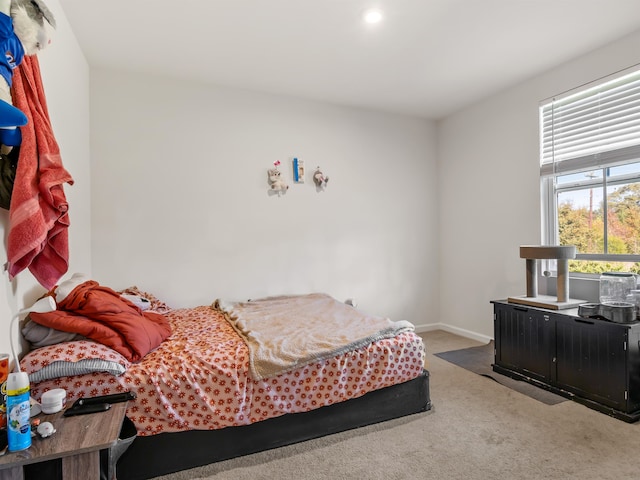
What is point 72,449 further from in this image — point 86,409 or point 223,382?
point 223,382

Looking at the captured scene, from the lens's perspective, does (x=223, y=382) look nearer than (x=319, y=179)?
Yes

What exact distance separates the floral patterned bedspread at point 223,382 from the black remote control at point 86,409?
0.80 ft

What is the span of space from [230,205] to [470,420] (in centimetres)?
267

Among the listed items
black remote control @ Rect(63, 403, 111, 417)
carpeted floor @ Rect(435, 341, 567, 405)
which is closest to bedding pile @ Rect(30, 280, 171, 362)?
black remote control @ Rect(63, 403, 111, 417)

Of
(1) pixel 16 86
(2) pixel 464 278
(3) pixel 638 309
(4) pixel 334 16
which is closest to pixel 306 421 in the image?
(1) pixel 16 86

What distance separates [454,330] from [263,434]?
119 inches

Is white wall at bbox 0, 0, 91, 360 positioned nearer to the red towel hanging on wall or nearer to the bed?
the red towel hanging on wall

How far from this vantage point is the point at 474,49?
2844 mm

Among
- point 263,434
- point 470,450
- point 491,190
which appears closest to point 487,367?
point 470,450

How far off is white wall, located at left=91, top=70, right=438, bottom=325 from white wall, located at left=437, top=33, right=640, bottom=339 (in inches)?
10.4

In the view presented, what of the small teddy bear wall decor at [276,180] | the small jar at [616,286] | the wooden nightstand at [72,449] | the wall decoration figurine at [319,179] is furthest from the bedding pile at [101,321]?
the small jar at [616,286]

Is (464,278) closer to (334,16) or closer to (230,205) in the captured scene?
(230,205)

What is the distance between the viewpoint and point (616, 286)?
261cm

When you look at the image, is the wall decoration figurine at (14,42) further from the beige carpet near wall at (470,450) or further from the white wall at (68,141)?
the beige carpet near wall at (470,450)
